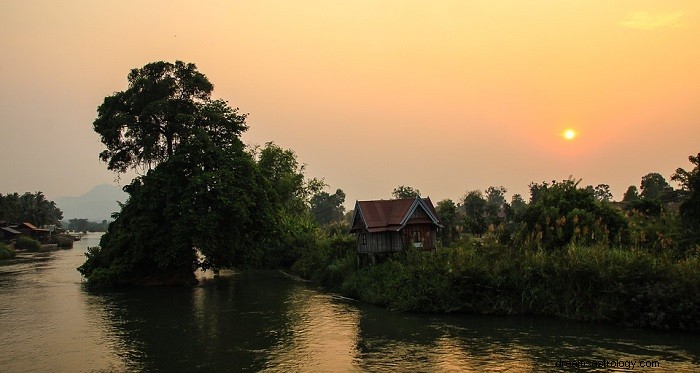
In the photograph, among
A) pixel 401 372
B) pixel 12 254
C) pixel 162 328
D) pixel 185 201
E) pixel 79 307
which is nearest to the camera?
pixel 401 372

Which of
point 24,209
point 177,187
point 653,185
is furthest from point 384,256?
point 24,209

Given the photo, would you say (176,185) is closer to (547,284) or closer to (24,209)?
(547,284)

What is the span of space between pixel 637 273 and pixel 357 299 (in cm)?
1609

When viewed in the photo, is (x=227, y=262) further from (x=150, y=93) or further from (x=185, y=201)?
(x=150, y=93)

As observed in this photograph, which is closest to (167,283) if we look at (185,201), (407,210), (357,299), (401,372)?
(185,201)

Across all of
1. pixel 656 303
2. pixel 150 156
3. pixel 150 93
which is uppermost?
pixel 150 93

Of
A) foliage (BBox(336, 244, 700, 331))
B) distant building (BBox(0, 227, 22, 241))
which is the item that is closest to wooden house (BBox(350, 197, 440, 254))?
foliage (BBox(336, 244, 700, 331))

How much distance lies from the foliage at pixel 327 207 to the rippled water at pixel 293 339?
108175mm

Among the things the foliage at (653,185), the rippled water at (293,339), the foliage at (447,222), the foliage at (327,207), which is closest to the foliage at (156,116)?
the rippled water at (293,339)

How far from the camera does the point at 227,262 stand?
40.7 m

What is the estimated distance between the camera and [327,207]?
141375mm

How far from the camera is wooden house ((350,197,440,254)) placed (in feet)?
106

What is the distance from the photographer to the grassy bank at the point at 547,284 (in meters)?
20.3

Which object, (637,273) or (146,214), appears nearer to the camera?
(637,273)
